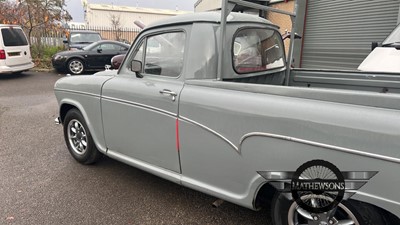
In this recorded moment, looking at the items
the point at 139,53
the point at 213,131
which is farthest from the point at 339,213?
the point at 139,53

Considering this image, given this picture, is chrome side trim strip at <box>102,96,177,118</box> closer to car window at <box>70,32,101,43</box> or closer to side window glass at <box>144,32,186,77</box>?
side window glass at <box>144,32,186,77</box>

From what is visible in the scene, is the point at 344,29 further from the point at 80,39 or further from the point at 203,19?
the point at 80,39

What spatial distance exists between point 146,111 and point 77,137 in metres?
1.65

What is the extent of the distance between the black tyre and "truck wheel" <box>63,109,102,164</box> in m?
8.83

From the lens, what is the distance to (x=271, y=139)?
2.15 meters

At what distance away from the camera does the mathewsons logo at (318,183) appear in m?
1.90

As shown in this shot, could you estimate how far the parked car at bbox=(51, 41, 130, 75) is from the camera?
12.2 m

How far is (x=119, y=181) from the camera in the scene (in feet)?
12.0

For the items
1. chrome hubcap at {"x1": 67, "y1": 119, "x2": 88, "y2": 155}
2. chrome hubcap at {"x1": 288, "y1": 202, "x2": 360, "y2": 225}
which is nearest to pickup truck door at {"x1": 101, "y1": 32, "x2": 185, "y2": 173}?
chrome hubcap at {"x1": 67, "y1": 119, "x2": 88, "y2": 155}

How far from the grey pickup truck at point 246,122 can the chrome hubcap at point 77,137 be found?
0.05 m

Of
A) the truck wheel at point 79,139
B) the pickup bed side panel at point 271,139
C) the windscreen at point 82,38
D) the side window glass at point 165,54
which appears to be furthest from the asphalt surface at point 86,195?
the windscreen at point 82,38

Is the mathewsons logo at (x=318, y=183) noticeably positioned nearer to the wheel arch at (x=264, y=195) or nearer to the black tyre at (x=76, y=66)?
the wheel arch at (x=264, y=195)

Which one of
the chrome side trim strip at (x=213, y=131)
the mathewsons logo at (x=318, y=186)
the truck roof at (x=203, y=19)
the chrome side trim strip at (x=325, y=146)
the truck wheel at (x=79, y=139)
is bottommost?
the truck wheel at (x=79, y=139)

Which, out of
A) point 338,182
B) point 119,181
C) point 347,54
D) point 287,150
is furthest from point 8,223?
A: point 347,54
